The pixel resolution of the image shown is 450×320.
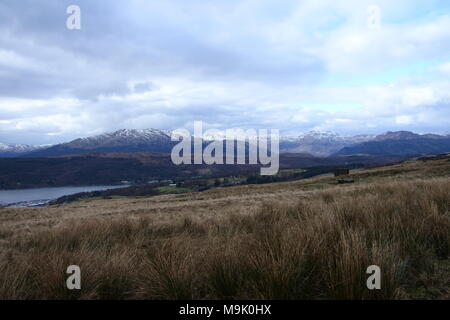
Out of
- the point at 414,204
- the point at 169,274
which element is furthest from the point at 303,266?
the point at 414,204

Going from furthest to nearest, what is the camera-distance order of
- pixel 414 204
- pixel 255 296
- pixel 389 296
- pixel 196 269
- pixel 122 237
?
pixel 122 237, pixel 414 204, pixel 196 269, pixel 255 296, pixel 389 296

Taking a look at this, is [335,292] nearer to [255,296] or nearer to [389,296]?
[389,296]

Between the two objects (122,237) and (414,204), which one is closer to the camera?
(414,204)

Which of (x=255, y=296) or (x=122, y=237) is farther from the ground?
(x=255, y=296)

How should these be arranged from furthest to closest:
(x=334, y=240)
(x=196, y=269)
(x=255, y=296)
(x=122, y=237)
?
(x=122, y=237) < (x=334, y=240) < (x=196, y=269) < (x=255, y=296)

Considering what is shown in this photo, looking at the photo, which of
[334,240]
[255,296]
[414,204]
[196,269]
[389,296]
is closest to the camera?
[389,296]

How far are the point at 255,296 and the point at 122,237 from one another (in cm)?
447

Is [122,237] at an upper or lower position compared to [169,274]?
lower

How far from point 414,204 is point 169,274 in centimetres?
512

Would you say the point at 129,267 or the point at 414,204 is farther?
the point at 414,204

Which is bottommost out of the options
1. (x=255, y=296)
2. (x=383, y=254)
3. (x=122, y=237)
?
(x=122, y=237)
